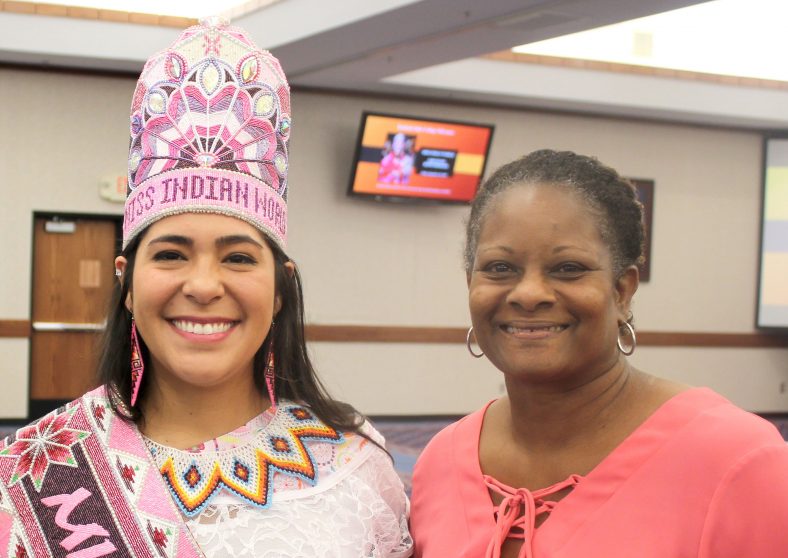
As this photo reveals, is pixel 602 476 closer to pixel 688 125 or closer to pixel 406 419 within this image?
pixel 406 419

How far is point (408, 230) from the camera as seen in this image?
918 centimetres

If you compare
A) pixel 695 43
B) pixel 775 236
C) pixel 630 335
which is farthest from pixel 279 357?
→ pixel 775 236

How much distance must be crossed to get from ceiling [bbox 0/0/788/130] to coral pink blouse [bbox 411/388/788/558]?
4.35 m

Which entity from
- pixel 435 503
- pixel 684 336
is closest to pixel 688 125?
pixel 684 336

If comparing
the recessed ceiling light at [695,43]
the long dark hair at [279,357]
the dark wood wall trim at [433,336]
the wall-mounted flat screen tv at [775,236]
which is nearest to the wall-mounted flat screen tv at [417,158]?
the recessed ceiling light at [695,43]

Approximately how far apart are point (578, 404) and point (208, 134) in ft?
2.66

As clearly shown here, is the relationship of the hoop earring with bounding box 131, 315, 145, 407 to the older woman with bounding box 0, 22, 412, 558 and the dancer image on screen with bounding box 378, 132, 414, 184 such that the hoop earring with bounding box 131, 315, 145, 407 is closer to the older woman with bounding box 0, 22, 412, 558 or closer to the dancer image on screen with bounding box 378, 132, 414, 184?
the older woman with bounding box 0, 22, 412, 558

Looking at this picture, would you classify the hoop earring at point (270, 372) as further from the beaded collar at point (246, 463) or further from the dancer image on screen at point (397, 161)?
the dancer image on screen at point (397, 161)

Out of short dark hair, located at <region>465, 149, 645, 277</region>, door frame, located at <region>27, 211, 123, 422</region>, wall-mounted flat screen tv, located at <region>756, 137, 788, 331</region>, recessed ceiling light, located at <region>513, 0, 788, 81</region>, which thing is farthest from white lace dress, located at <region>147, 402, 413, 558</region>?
wall-mounted flat screen tv, located at <region>756, 137, 788, 331</region>

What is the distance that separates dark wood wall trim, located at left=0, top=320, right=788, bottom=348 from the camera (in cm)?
879

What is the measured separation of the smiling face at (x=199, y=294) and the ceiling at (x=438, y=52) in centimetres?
418

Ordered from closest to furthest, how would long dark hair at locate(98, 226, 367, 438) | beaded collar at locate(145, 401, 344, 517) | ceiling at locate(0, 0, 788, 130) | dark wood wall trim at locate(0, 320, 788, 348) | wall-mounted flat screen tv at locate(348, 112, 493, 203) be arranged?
beaded collar at locate(145, 401, 344, 517), long dark hair at locate(98, 226, 367, 438), ceiling at locate(0, 0, 788, 130), wall-mounted flat screen tv at locate(348, 112, 493, 203), dark wood wall trim at locate(0, 320, 788, 348)

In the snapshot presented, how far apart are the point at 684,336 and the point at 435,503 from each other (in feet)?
28.6

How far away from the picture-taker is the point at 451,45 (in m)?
6.82
